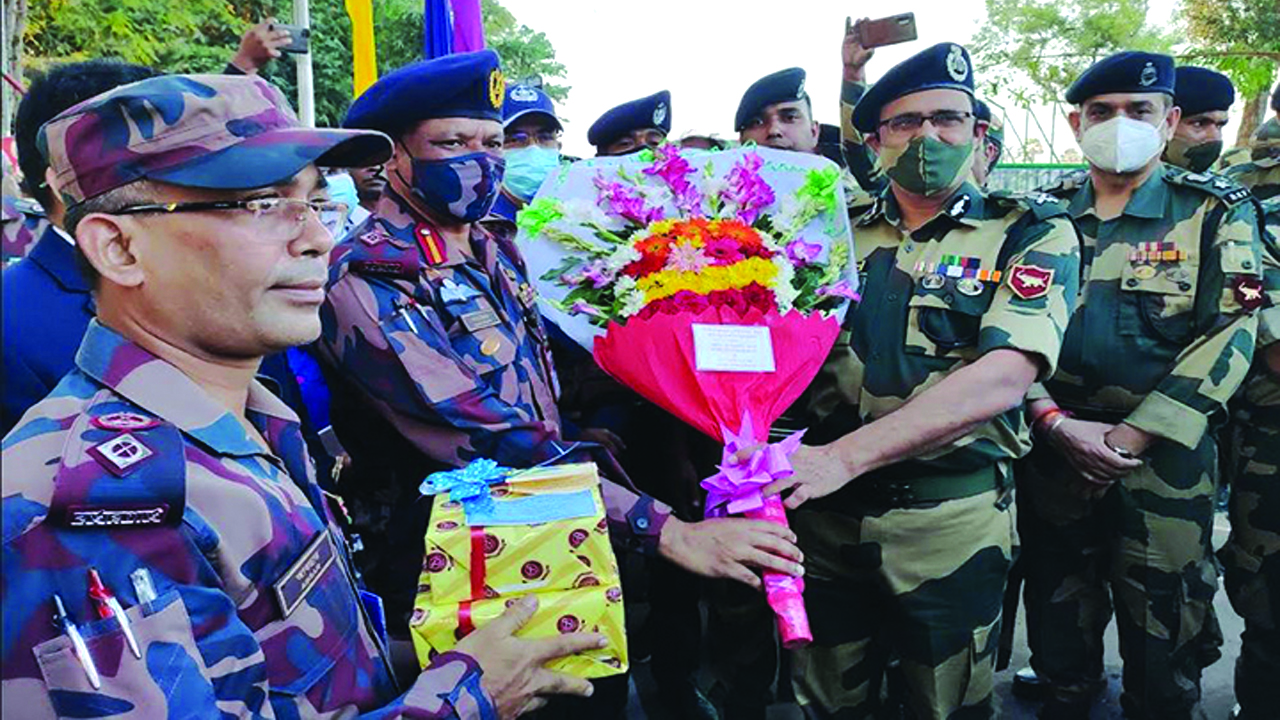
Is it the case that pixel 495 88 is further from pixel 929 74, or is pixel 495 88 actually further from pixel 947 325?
pixel 947 325

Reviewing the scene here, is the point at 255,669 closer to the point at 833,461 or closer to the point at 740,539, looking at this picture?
the point at 740,539

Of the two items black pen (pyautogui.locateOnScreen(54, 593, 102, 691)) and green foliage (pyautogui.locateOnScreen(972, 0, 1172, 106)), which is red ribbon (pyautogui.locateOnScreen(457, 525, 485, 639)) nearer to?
black pen (pyautogui.locateOnScreen(54, 593, 102, 691))

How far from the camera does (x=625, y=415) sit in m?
3.21

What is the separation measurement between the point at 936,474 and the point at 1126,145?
1.52 metres

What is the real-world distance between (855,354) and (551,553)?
1441 mm

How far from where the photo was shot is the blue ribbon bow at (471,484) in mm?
1626

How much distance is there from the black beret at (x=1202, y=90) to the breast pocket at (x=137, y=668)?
4.78 meters

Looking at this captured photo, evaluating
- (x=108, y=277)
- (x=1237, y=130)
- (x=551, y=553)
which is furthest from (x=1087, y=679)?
(x=1237, y=130)

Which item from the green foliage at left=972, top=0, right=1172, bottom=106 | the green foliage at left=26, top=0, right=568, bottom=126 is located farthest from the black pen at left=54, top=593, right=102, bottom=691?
the green foliage at left=972, top=0, right=1172, bottom=106

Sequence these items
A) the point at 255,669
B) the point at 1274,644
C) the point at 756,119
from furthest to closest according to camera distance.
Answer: the point at 756,119 < the point at 1274,644 < the point at 255,669

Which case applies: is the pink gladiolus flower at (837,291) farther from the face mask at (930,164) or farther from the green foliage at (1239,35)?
the green foliage at (1239,35)

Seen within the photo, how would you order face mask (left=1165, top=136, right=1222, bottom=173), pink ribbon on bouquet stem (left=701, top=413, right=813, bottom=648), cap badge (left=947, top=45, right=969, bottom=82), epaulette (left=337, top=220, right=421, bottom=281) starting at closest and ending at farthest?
pink ribbon on bouquet stem (left=701, top=413, right=813, bottom=648) < epaulette (left=337, top=220, right=421, bottom=281) < cap badge (left=947, top=45, right=969, bottom=82) < face mask (left=1165, top=136, right=1222, bottom=173)

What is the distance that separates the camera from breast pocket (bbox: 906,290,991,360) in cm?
256

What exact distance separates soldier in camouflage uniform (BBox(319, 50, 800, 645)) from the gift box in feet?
1.72
